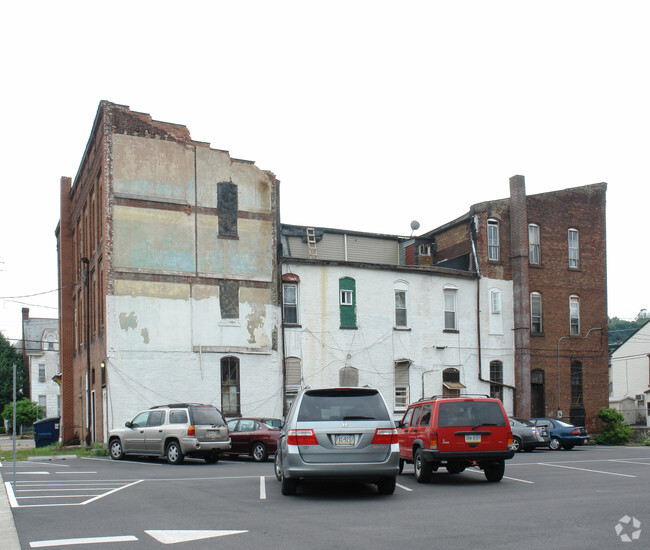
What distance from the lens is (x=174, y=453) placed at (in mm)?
22484

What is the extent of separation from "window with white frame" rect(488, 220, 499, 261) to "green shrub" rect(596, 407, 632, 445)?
9557 mm

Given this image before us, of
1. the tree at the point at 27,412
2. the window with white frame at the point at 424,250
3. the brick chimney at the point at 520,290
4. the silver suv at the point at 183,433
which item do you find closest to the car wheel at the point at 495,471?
the silver suv at the point at 183,433

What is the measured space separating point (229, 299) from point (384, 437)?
2087 centimetres

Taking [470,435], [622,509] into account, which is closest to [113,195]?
[470,435]

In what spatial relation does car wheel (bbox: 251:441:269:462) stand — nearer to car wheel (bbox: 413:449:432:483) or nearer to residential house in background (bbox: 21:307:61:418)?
car wheel (bbox: 413:449:432:483)

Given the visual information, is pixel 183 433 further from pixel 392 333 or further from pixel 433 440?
pixel 392 333

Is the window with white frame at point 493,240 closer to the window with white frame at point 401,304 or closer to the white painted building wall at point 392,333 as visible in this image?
the white painted building wall at point 392,333

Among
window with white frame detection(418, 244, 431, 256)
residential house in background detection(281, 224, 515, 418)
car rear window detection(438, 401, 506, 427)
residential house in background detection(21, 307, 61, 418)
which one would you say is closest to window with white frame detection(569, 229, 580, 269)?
residential house in background detection(281, 224, 515, 418)

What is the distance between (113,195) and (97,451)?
32.6 feet

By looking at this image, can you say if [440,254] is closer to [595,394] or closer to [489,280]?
[489,280]

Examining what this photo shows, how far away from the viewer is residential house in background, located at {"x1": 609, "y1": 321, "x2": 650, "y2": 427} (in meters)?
68.6

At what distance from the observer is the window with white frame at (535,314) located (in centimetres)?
3872

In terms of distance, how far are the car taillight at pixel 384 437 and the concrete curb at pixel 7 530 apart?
17.8 feet

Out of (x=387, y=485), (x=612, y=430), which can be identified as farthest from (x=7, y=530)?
(x=612, y=430)
